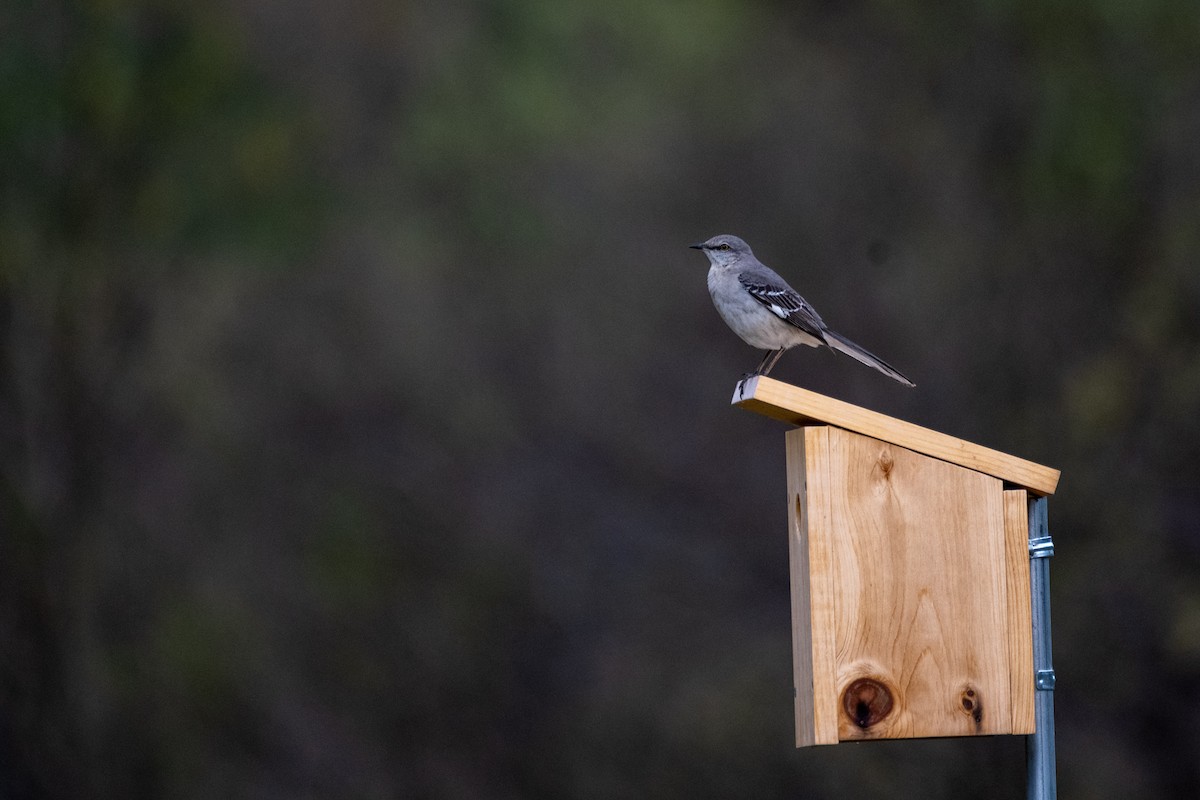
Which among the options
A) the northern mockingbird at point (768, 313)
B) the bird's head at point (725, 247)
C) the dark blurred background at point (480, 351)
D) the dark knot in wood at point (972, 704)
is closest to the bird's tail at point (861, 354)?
the northern mockingbird at point (768, 313)

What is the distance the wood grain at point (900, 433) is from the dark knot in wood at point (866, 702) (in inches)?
22.7

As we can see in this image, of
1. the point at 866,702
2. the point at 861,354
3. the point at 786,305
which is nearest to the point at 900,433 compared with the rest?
the point at 866,702

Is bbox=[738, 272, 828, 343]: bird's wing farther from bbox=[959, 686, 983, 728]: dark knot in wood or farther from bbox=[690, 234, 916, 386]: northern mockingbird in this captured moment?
bbox=[959, 686, 983, 728]: dark knot in wood

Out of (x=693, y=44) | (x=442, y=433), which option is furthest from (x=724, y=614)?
(x=693, y=44)

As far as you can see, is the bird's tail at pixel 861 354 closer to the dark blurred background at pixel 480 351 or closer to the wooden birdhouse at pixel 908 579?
the wooden birdhouse at pixel 908 579

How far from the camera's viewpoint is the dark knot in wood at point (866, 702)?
322 centimetres

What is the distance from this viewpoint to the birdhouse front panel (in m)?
3.23

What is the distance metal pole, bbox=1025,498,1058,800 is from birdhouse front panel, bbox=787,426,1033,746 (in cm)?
6

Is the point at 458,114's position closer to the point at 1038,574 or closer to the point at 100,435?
the point at 100,435

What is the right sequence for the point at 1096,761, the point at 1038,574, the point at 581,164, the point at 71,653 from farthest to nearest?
1. the point at 581,164
2. the point at 71,653
3. the point at 1096,761
4. the point at 1038,574

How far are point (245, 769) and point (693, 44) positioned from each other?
5605 millimetres

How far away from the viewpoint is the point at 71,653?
26.8ft

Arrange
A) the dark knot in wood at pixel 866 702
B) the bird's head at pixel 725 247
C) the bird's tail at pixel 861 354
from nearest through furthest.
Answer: the dark knot in wood at pixel 866 702 < the bird's tail at pixel 861 354 < the bird's head at pixel 725 247

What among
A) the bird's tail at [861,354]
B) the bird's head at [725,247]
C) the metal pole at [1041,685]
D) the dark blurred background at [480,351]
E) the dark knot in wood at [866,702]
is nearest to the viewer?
the metal pole at [1041,685]
